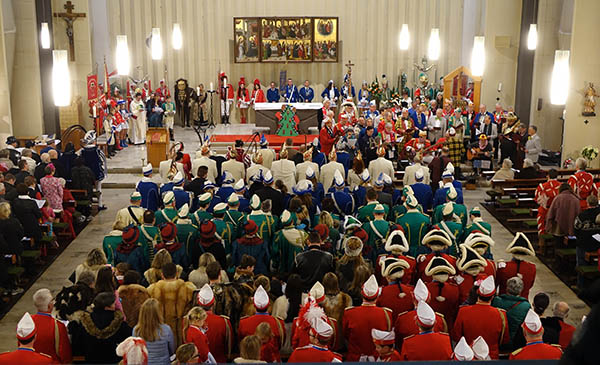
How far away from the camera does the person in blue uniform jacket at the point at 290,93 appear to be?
1005 inches

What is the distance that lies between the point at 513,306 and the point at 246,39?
68.3 ft

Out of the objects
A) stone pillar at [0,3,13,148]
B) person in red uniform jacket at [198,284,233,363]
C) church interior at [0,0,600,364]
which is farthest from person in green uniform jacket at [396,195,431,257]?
stone pillar at [0,3,13,148]

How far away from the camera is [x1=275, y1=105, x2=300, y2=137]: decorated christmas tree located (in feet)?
70.2

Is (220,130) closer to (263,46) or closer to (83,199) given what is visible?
(263,46)

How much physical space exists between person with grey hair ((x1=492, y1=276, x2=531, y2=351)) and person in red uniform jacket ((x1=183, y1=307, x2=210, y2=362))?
116 inches

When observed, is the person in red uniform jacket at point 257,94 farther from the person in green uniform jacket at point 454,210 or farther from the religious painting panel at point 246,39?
the person in green uniform jacket at point 454,210

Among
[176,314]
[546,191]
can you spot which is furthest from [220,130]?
[176,314]

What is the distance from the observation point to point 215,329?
21.1 feet

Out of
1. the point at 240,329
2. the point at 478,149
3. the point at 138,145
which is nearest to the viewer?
the point at 240,329

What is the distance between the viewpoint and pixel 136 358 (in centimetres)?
452

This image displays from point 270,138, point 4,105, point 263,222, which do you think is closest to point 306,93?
point 270,138

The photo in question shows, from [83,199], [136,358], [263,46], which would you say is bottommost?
[83,199]

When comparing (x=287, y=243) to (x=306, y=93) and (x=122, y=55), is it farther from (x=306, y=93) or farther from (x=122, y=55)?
(x=306, y=93)

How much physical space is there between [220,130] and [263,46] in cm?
389
